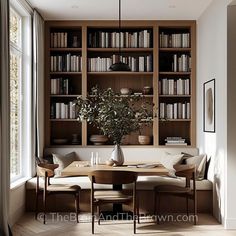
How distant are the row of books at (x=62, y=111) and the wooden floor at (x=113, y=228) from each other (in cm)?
216

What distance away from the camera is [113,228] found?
533 centimetres

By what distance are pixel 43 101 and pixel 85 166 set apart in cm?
207

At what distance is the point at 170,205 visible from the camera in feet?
20.7

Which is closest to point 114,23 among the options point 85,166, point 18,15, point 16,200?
point 18,15

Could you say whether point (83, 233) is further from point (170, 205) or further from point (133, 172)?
point (170, 205)

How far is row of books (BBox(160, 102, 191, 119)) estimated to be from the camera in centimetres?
750

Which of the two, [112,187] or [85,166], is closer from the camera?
[85,166]

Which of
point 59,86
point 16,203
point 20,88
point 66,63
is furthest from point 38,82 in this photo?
point 16,203

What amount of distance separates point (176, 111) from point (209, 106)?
1.17 metres

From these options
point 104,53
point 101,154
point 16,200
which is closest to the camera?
point 16,200

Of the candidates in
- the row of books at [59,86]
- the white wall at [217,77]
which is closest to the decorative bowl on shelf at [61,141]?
the row of books at [59,86]
